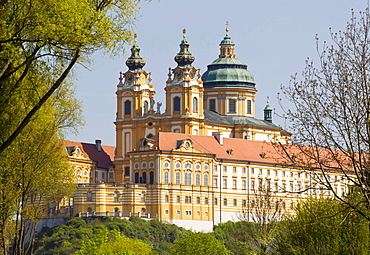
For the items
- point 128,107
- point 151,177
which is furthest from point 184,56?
point 151,177

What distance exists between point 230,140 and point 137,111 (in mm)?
14999

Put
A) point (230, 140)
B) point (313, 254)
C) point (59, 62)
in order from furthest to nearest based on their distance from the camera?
point (230, 140), point (313, 254), point (59, 62)

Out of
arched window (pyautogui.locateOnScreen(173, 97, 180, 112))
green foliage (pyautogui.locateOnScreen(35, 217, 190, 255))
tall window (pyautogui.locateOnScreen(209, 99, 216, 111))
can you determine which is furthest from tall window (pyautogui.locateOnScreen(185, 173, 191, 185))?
tall window (pyautogui.locateOnScreen(209, 99, 216, 111))

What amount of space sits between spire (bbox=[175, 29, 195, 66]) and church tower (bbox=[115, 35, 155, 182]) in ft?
21.2

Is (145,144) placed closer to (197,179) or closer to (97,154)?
(197,179)

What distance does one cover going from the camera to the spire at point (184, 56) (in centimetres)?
14675

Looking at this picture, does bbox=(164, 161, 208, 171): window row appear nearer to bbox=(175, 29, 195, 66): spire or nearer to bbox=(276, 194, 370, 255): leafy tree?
bbox=(175, 29, 195, 66): spire

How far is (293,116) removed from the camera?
29.3m

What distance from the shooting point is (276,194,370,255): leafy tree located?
116 ft

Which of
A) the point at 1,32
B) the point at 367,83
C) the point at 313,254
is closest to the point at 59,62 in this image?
the point at 1,32

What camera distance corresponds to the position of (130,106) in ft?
486

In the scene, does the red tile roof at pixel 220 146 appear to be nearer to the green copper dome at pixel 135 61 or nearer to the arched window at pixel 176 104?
the arched window at pixel 176 104

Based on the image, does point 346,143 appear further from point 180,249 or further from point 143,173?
point 143,173

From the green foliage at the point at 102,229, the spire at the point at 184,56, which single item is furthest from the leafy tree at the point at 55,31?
the spire at the point at 184,56
